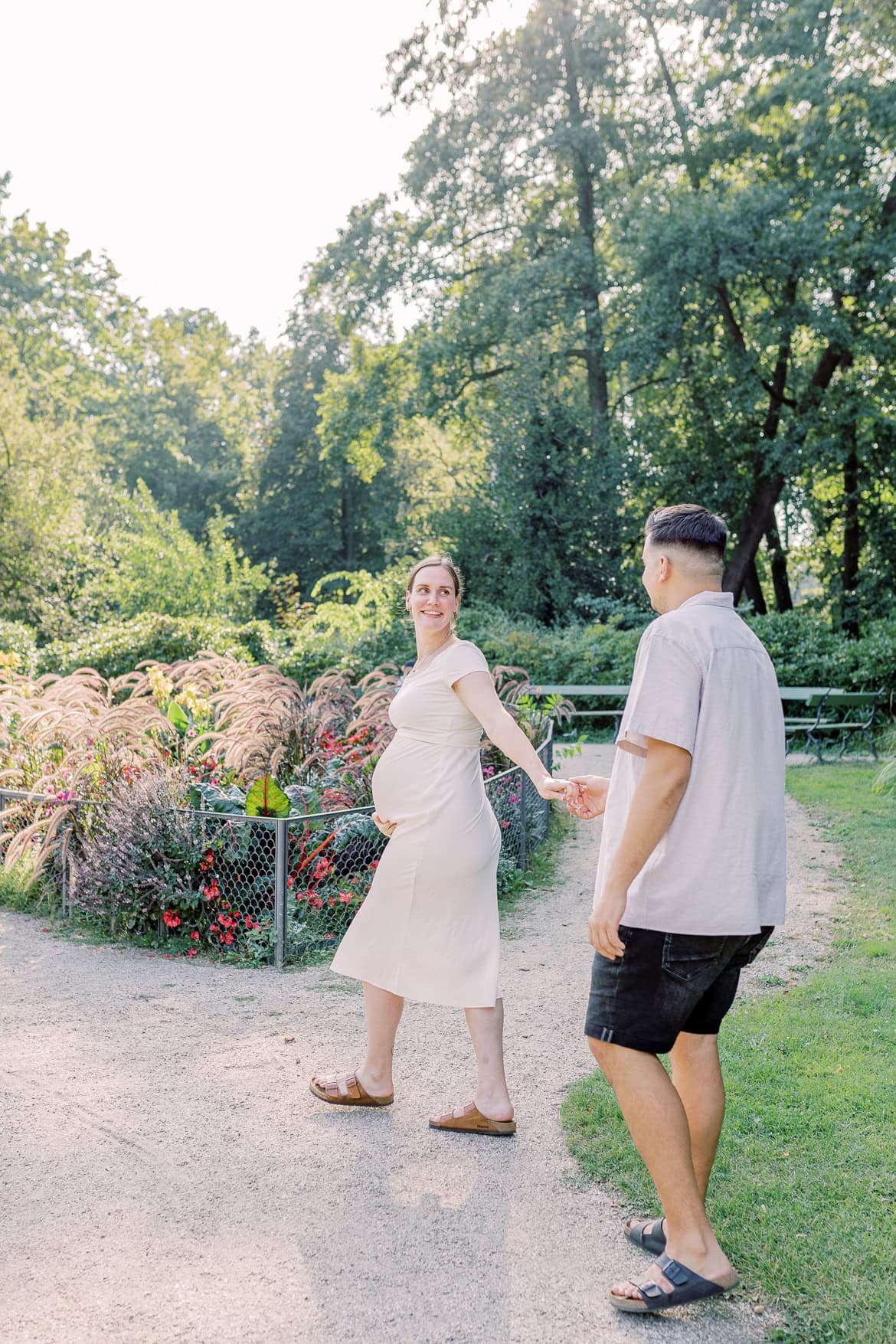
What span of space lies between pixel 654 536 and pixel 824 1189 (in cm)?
206

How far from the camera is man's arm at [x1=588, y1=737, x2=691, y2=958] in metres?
2.55

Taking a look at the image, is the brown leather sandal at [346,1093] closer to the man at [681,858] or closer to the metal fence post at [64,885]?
the man at [681,858]

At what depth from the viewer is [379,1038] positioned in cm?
391

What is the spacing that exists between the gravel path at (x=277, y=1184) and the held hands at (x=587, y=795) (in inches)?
45.9

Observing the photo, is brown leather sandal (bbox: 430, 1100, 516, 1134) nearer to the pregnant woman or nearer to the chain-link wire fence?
the pregnant woman

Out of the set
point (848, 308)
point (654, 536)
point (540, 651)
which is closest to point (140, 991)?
point (654, 536)

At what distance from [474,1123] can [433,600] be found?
72.0 inches

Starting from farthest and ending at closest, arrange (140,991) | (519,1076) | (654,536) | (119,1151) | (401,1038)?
(140,991)
(401,1038)
(519,1076)
(119,1151)
(654,536)

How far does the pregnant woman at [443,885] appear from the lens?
3736mm

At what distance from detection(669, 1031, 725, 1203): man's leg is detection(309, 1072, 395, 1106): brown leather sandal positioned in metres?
1.42

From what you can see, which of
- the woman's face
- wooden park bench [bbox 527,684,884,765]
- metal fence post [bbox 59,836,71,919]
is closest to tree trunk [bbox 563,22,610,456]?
wooden park bench [bbox 527,684,884,765]

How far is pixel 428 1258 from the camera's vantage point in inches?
117

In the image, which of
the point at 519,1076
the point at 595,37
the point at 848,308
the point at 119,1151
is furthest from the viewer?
the point at 595,37

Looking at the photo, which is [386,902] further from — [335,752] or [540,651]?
[540,651]
